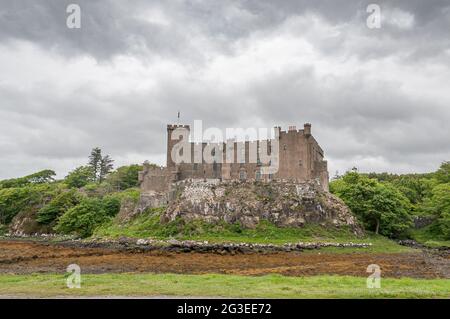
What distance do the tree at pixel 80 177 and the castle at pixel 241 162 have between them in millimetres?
74918

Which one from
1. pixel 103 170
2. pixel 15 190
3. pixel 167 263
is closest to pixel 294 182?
pixel 167 263

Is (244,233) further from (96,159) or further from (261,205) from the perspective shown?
(96,159)

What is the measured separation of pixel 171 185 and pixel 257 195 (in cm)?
1489

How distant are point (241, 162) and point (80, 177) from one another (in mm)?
93261

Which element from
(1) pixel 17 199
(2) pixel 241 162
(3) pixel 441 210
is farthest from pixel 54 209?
(3) pixel 441 210

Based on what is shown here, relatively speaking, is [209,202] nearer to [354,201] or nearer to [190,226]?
[190,226]

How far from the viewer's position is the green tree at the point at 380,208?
66.4m

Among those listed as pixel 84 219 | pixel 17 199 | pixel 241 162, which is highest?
pixel 241 162

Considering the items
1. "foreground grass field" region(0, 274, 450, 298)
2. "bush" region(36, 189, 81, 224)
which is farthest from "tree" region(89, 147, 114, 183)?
"foreground grass field" region(0, 274, 450, 298)

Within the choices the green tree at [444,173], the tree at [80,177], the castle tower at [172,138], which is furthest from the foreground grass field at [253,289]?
the tree at [80,177]

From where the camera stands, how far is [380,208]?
6706cm

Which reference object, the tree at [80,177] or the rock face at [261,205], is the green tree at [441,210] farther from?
the tree at [80,177]

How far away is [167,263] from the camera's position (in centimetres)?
3453
